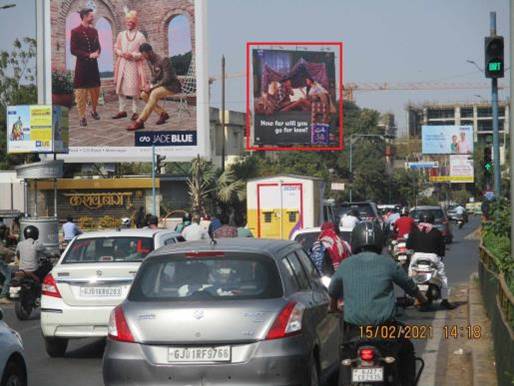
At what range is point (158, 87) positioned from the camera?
54.6 meters

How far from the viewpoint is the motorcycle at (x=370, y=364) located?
7477 millimetres

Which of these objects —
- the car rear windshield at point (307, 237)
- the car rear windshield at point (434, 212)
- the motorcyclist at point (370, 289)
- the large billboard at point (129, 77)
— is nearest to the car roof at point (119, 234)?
the car rear windshield at point (307, 237)

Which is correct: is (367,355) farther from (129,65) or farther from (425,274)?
(129,65)

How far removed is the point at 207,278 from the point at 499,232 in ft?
39.9

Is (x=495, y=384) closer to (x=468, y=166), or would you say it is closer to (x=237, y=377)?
(x=237, y=377)

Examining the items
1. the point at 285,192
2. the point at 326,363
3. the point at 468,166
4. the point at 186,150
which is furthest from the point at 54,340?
the point at 468,166

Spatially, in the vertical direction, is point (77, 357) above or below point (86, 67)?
below

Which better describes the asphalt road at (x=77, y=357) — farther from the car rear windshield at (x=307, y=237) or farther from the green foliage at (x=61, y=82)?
the green foliage at (x=61, y=82)

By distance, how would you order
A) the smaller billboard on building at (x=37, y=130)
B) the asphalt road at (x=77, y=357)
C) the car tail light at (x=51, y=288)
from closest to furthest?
the asphalt road at (x=77, y=357) < the car tail light at (x=51, y=288) < the smaller billboard on building at (x=37, y=130)

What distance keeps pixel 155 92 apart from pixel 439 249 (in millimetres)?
37252

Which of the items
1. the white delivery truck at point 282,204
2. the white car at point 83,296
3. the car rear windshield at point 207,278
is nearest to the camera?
the car rear windshield at point 207,278

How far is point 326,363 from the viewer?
375 inches

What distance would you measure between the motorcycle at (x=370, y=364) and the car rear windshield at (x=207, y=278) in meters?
1.15

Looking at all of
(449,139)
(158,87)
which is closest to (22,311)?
(158,87)
